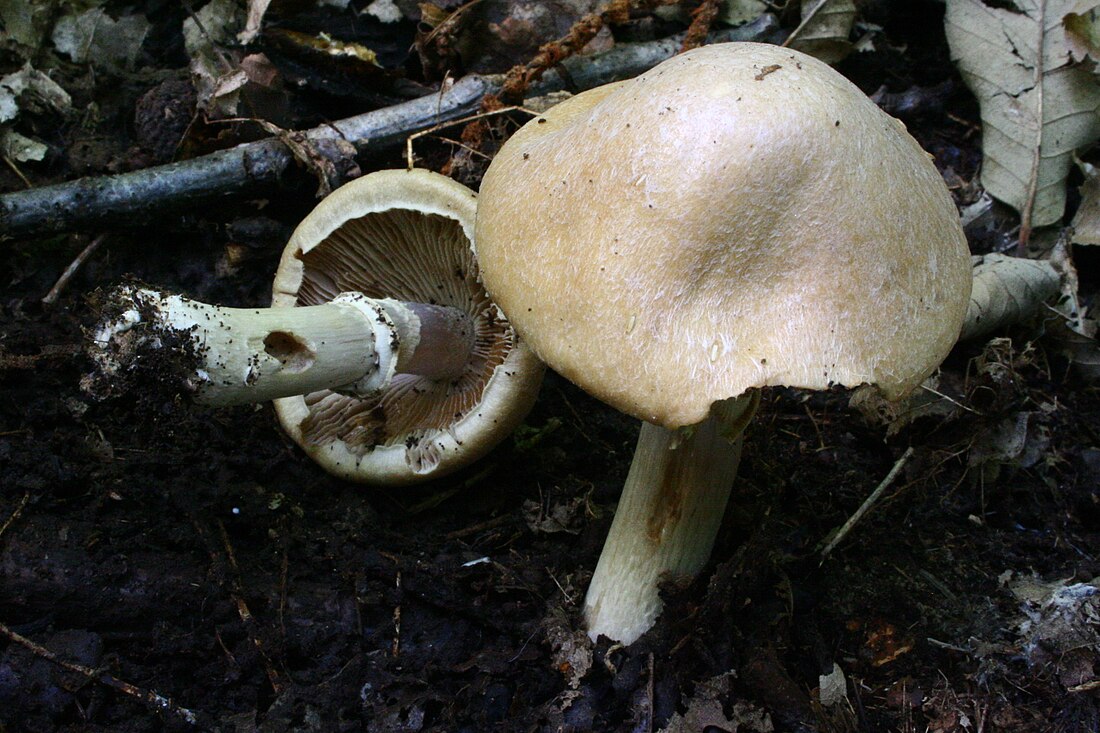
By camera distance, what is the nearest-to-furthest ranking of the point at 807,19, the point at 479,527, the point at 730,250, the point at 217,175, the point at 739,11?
the point at 730,250 < the point at 479,527 < the point at 217,175 < the point at 807,19 < the point at 739,11

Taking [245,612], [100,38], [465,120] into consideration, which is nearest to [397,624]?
[245,612]

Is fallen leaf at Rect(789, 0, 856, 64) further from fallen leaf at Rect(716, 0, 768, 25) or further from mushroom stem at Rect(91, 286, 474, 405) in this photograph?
mushroom stem at Rect(91, 286, 474, 405)

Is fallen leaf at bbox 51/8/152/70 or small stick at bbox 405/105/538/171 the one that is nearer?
small stick at bbox 405/105/538/171

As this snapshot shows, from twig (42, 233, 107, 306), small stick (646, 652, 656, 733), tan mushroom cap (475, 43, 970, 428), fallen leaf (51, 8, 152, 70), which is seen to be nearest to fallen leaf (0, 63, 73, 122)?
fallen leaf (51, 8, 152, 70)

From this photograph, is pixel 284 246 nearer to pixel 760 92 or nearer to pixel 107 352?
pixel 107 352

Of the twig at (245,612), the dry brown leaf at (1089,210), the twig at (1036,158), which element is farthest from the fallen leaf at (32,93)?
the dry brown leaf at (1089,210)

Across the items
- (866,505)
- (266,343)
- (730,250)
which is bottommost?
(866,505)

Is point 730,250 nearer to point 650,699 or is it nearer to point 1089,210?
point 650,699
